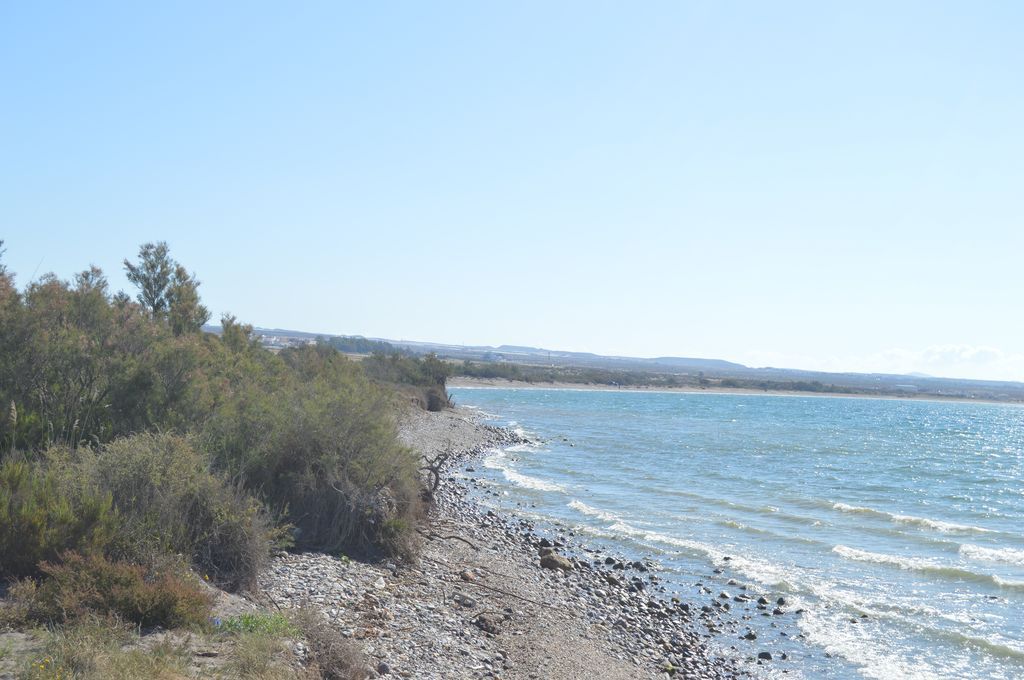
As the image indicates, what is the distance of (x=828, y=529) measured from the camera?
76.4ft

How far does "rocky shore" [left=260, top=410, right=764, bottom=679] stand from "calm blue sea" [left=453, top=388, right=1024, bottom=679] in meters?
1.26

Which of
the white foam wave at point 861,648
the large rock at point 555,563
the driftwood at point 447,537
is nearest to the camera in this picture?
the white foam wave at point 861,648

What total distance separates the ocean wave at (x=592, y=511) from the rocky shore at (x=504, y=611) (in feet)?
15.1

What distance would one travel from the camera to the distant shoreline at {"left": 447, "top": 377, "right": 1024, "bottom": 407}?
12656 cm

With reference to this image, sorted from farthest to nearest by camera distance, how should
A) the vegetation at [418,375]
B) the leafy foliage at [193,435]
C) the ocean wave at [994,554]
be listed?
the vegetation at [418,375] < the ocean wave at [994,554] < the leafy foliage at [193,435]

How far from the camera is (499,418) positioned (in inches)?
2509

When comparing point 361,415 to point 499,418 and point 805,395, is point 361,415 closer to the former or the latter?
point 499,418

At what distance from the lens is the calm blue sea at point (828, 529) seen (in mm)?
13992

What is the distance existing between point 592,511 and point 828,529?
21.7ft

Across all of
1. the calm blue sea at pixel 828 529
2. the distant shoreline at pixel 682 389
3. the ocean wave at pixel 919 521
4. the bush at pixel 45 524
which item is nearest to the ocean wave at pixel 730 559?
the calm blue sea at pixel 828 529

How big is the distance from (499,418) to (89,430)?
50.5 m

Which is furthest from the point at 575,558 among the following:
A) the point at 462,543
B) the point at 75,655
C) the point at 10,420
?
the point at 75,655

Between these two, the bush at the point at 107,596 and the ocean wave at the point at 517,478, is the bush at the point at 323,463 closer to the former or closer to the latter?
the bush at the point at 107,596

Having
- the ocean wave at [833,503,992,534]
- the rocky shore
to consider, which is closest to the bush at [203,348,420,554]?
the rocky shore
